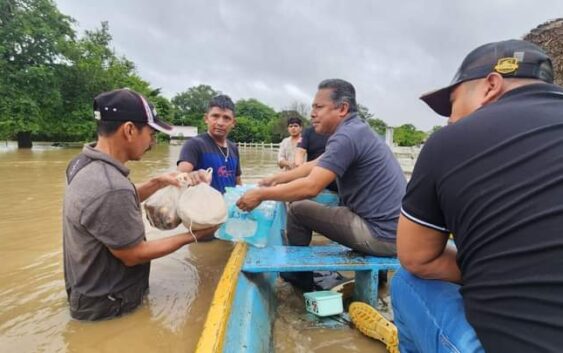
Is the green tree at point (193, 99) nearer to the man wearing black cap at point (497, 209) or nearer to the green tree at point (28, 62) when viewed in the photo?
the green tree at point (28, 62)

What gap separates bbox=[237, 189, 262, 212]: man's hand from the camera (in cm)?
274

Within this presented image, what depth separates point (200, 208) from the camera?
86.3 inches

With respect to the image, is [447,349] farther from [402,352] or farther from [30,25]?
[30,25]

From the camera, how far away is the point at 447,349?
1.28m

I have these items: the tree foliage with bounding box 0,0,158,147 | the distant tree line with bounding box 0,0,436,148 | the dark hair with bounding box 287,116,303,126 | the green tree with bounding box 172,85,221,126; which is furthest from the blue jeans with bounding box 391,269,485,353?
the green tree with bounding box 172,85,221,126

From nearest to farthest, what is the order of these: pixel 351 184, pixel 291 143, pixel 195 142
Answer: 1. pixel 351 184
2. pixel 195 142
3. pixel 291 143

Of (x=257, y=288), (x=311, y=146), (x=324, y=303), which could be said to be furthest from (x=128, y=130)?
(x=311, y=146)

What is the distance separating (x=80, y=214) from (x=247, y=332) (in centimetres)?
105

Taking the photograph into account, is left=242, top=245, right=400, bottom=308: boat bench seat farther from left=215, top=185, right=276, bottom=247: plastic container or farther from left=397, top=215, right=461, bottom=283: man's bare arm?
left=397, top=215, right=461, bottom=283: man's bare arm

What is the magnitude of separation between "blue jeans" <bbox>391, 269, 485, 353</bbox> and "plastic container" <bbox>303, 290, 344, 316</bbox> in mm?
774

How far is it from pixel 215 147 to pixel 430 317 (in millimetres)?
3056

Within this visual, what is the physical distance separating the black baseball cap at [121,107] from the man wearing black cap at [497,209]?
5.03 feet

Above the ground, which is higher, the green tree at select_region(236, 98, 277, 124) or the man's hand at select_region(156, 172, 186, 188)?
the green tree at select_region(236, 98, 277, 124)

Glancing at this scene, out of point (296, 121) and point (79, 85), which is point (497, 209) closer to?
point (296, 121)
